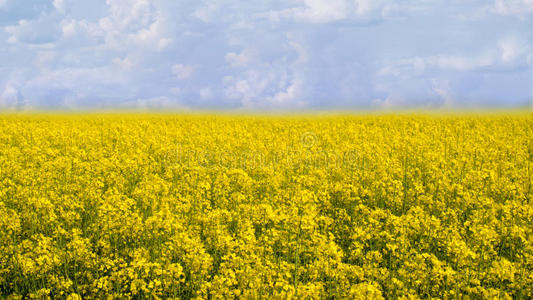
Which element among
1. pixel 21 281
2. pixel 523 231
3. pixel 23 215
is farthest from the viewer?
pixel 23 215

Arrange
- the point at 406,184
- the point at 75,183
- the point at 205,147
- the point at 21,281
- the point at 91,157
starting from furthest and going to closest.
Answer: the point at 205,147 < the point at 91,157 < the point at 406,184 < the point at 75,183 < the point at 21,281

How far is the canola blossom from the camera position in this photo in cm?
475

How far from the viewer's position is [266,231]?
5.80 metres

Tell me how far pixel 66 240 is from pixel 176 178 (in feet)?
11.8

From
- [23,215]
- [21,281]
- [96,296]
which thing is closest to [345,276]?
[96,296]

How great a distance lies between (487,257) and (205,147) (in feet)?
30.6

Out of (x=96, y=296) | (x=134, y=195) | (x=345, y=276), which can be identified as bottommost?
(x=96, y=296)

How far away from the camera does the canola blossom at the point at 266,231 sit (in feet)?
15.6

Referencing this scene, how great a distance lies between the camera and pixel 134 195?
7.33m

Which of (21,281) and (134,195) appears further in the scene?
(134,195)

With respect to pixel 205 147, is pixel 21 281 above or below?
below

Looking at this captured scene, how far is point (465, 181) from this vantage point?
8.79 m

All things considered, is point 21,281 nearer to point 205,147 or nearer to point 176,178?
point 176,178

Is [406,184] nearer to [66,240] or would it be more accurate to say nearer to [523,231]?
[523,231]
